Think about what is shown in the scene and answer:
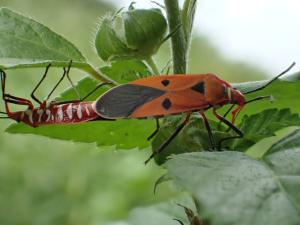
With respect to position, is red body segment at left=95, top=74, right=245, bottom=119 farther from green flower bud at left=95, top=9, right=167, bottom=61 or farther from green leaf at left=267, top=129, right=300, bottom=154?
green leaf at left=267, top=129, right=300, bottom=154

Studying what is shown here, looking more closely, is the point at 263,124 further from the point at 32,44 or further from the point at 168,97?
the point at 32,44

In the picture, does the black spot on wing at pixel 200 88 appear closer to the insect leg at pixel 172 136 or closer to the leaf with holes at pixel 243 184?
the insect leg at pixel 172 136

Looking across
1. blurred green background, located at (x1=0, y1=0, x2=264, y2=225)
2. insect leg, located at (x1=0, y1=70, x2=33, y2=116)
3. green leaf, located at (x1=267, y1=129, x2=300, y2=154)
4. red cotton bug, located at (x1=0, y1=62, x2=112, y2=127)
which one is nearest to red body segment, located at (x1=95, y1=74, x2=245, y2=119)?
red cotton bug, located at (x1=0, y1=62, x2=112, y2=127)

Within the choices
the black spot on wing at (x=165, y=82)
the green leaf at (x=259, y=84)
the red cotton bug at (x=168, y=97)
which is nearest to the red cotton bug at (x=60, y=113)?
the red cotton bug at (x=168, y=97)

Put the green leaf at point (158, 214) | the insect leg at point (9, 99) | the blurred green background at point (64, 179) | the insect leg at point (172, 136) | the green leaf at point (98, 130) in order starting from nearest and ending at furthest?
the insect leg at point (172, 136), the green leaf at point (98, 130), the insect leg at point (9, 99), the green leaf at point (158, 214), the blurred green background at point (64, 179)

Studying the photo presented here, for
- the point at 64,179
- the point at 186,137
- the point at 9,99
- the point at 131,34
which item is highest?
the point at 131,34

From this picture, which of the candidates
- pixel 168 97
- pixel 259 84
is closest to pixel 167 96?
pixel 168 97

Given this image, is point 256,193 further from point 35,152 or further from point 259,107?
point 35,152
